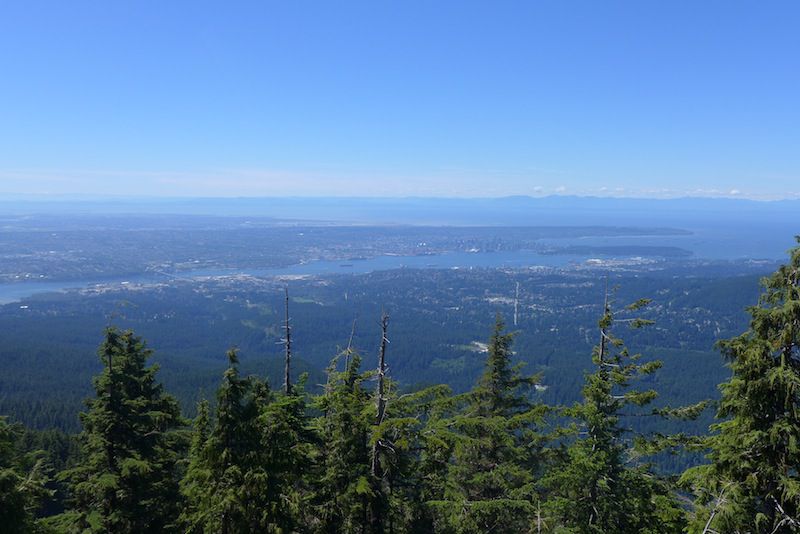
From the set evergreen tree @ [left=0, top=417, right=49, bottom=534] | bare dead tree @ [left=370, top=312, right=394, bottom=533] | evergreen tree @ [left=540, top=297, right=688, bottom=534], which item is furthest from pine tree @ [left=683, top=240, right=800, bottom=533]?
evergreen tree @ [left=0, top=417, right=49, bottom=534]

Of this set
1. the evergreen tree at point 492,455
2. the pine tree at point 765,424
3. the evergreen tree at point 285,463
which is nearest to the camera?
the pine tree at point 765,424

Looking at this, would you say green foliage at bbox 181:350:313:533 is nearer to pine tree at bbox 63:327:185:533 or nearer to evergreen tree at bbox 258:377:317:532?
evergreen tree at bbox 258:377:317:532

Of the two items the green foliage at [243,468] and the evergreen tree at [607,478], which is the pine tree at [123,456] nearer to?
the green foliage at [243,468]

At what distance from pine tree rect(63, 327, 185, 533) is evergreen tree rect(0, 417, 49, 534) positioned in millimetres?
1706

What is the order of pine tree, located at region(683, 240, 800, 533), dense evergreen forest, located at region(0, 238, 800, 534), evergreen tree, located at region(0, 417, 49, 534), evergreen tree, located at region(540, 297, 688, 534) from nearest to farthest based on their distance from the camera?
pine tree, located at region(683, 240, 800, 533)
dense evergreen forest, located at region(0, 238, 800, 534)
evergreen tree, located at region(0, 417, 49, 534)
evergreen tree, located at region(540, 297, 688, 534)

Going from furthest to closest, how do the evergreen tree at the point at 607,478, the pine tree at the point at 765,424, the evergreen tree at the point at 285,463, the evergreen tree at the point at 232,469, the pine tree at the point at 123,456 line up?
the pine tree at the point at 123,456
the evergreen tree at the point at 285,463
the evergreen tree at the point at 232,469
the evergreen tree at the point at 607,478
the pine tree at the point at 765,424

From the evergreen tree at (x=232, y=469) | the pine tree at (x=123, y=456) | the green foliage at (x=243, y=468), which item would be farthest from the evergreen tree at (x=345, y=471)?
the pine tree at (x=123, y=456)

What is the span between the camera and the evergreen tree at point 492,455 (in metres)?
10.5

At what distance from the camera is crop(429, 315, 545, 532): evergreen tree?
10.5 metres

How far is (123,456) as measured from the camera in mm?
12227

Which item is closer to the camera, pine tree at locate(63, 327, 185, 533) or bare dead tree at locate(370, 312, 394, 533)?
bare dead tree at locate(370, 312, 394, 533)

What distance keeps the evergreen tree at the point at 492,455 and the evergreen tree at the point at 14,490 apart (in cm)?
741

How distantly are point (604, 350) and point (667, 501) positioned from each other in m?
3.13

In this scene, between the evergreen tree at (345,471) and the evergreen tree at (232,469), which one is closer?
the evergreen tree at (232,469)
